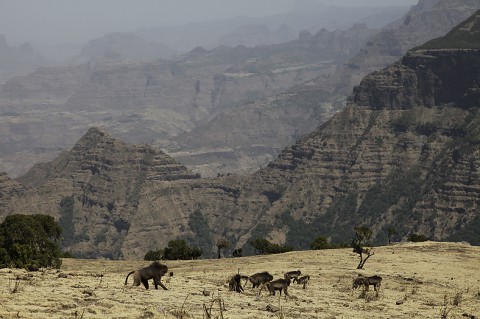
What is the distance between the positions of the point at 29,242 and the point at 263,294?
4793 cm

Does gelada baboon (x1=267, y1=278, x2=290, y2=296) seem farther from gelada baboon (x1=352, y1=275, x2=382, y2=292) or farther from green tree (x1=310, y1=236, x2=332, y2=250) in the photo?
green tree (x1=310, y1=236, x2=332, y2=250)

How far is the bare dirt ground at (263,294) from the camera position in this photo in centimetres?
3019

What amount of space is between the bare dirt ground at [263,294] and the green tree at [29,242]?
11.5 metres

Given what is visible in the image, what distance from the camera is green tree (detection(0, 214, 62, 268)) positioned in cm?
6350

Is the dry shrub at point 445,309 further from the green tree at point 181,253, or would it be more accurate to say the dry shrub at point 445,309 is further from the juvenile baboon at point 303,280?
the green tree at point 181,253

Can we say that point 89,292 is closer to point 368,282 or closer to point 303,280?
point 303,280

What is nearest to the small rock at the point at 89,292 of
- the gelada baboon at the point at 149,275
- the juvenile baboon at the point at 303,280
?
the gelada baboon at the point at 149,275

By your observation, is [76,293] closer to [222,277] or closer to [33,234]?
[222,277]

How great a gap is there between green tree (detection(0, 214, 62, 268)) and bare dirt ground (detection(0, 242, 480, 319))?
11.5 m

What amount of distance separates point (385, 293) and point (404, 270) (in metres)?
14.0

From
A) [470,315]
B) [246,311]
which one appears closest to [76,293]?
[246,311]

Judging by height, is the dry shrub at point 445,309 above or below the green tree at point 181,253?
above

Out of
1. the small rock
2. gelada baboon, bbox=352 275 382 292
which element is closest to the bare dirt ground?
the small rock

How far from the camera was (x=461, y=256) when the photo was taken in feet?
227
